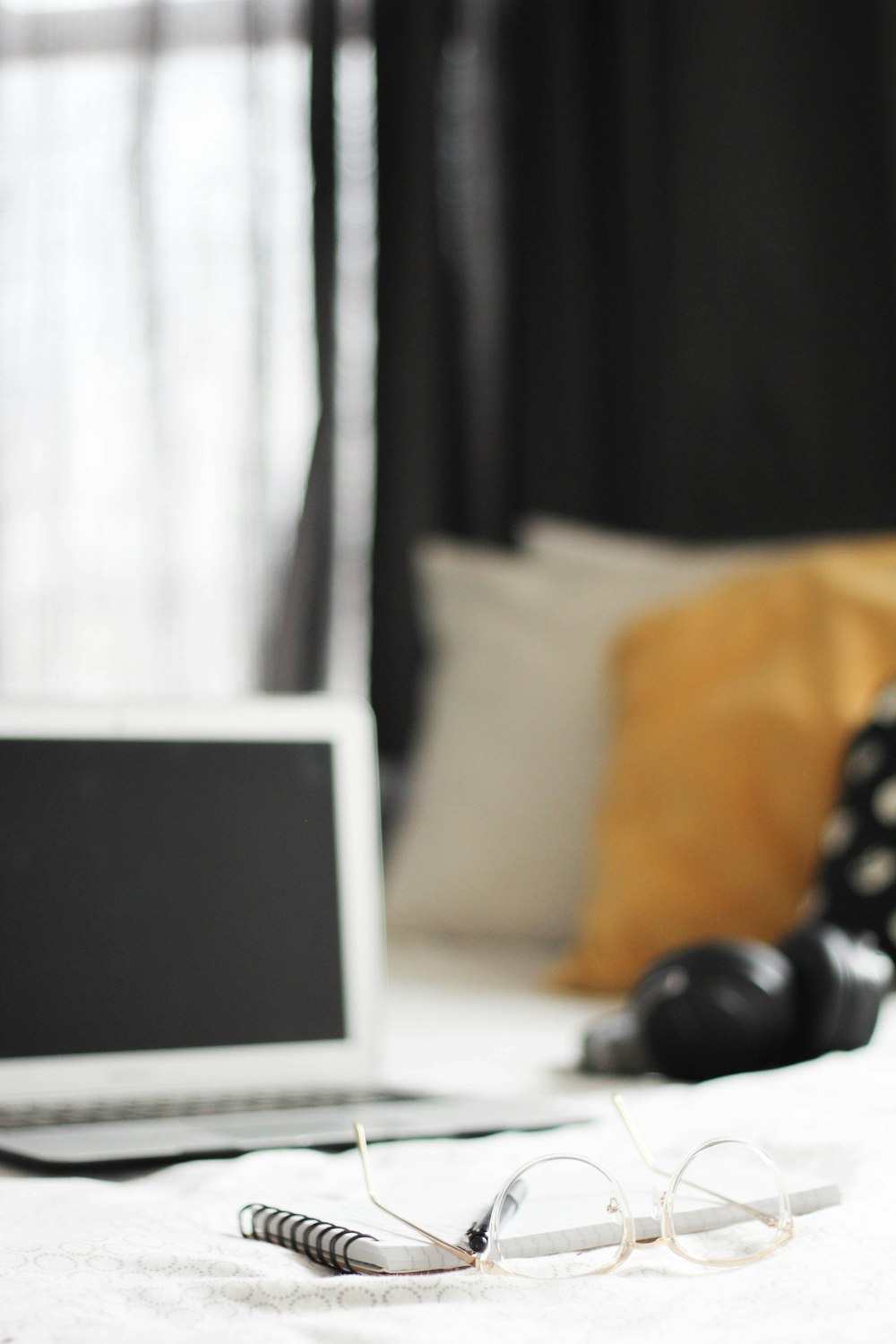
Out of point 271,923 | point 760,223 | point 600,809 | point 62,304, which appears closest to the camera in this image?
point 271,923

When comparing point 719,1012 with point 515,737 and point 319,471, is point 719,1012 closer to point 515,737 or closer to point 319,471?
point 515,737

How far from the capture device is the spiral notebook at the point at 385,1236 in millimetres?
493

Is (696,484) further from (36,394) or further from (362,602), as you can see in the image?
(36,394)

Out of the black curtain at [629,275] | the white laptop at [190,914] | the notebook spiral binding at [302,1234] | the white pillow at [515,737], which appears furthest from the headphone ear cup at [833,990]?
the black curtain at [629,275]

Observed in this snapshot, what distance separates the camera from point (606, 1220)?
514mm

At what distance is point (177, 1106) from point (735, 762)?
2.24ft

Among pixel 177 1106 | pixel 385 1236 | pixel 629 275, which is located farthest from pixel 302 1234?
pixel 629 275

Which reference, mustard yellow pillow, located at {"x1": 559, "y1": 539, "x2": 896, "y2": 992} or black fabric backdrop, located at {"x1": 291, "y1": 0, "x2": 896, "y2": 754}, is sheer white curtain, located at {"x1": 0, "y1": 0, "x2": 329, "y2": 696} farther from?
mustard yellow pillow, located at {"x1": 559, "y1": 539, "x2": 896, "y2": 992}

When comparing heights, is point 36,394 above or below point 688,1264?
above

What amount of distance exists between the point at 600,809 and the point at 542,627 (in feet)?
1.03

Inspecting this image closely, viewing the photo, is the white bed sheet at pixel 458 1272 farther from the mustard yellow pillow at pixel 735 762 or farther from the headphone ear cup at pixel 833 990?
the mustard yellow pillow at pixel 735 762

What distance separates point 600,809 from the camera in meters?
1.52

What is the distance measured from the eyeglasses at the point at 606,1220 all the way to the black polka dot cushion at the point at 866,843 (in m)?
0.66

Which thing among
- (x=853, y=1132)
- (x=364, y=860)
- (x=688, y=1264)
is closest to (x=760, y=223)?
(x=364, y=860)
